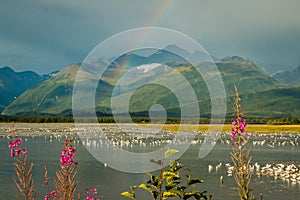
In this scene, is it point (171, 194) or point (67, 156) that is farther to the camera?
point (171, 194)

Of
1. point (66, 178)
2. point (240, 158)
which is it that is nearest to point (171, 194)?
point (240, 158)

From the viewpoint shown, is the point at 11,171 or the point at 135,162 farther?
the point at 135,162

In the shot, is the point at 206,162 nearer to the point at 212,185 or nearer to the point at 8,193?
the point at 212,185

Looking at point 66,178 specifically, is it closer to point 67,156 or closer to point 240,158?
point 67,156

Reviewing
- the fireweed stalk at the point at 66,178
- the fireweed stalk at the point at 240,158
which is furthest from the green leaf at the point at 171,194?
the fireweed stalk at the point at 66,178

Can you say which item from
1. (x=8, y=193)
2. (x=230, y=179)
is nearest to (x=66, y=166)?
(x=8, y=193)

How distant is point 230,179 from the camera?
3014 centimetres

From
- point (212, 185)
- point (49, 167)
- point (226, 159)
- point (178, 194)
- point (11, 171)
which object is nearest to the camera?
point (178, 194)

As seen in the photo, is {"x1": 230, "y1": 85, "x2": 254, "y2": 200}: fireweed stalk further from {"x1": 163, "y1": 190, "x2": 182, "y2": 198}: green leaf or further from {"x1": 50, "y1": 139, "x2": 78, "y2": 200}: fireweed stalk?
{"x1": 50, "y1": 139, "x2": 78, "y2": 200}: fireweed stalk

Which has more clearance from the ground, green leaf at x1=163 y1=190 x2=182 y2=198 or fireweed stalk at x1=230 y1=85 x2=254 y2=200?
fireweed stalk at x1=230 y1=85 x2=254 y2=200

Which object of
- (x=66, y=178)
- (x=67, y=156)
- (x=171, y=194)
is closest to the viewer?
(x=66, y=178)

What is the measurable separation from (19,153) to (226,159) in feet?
128

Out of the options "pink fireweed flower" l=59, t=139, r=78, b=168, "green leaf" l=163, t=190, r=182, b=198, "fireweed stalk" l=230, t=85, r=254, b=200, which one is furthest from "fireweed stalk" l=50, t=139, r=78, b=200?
"fireweed stalk" l=230, t=85, r=254, b=200

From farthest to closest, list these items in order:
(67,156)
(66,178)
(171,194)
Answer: (171,194)
(67,156)
(66,178)
